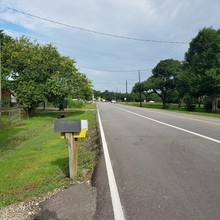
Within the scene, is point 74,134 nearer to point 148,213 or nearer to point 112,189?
point 112,189

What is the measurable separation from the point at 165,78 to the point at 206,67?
3032 cm

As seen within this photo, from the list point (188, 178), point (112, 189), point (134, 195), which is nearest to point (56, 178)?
point (112, 189)

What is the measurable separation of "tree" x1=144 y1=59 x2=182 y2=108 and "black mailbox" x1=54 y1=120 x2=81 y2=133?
67720mm

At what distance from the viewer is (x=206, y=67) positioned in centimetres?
4584

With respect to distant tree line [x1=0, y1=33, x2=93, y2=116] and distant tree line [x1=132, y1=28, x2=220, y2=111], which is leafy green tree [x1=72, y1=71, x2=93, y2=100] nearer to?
distant tree line [x1=0, y1=33, x2=93, y2=116]

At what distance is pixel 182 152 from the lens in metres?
9.38

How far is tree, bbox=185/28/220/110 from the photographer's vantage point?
43.3m

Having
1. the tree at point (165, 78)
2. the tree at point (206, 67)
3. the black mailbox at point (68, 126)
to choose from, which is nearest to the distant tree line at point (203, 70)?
the tree at point (206, 67)

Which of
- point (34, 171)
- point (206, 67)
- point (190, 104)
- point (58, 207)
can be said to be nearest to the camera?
point (58, 207)

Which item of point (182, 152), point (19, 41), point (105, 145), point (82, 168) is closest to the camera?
point (82, 168)

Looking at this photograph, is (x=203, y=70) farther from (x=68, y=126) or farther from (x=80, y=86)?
(x=68, y=126)

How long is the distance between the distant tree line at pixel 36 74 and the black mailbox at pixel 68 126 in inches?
1002

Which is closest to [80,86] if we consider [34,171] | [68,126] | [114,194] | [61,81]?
[61,81]

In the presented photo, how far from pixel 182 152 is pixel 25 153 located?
581cm
